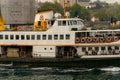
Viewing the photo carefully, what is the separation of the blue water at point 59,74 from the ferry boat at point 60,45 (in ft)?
1.53

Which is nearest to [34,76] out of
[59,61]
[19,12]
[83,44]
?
[59,61]

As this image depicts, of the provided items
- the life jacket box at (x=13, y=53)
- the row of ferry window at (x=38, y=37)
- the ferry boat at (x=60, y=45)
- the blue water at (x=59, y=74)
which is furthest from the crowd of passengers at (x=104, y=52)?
the life jacket box at (x=13, y=53)

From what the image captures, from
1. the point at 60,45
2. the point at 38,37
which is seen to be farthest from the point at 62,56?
the point at 38,37

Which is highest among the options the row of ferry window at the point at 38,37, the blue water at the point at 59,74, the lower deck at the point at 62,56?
the row of ferry window at the point at 38,37

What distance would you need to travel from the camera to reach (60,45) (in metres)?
36.2

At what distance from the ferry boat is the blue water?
0.47 m

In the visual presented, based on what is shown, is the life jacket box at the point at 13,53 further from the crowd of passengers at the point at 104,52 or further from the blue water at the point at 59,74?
the crowd of passengers at the point at 104,52

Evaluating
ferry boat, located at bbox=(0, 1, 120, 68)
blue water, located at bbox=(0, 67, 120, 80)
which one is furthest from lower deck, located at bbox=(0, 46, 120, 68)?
blue water, located at bbox=(0, 67, 120, 80)

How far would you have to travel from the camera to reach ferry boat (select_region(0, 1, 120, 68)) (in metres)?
35.5

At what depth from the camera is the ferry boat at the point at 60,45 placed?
35.5 metres

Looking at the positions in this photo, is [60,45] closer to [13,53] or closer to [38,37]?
[38,37]

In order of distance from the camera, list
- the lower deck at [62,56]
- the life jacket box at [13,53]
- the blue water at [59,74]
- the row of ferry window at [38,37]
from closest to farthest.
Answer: the blue water at [59,74] → the lower deck at [62,56] → the row of ferry window at [38,37] → the life jacket box at [13,53]

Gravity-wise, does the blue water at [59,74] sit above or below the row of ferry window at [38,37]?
below

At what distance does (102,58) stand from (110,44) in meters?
1.41
